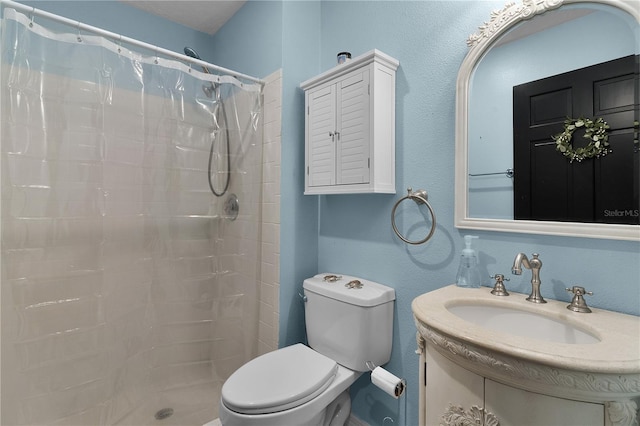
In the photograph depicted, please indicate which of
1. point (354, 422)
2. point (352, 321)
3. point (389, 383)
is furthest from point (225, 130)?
point (354, 422)

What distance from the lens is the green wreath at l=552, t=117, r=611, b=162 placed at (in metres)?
0.87

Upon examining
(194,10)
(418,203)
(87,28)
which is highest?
(194,10)

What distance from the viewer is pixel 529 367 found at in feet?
1.95

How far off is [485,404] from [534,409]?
10 centimetres

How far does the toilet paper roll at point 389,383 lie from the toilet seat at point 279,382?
0.21m

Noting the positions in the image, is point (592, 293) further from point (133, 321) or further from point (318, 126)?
point (133, 321)

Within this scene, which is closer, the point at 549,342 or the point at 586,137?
the point at 549,342

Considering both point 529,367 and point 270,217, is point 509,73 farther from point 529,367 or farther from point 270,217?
point 270,217

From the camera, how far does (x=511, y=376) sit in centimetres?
63

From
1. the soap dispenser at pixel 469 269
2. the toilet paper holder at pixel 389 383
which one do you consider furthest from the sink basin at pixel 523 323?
the toilet paper holder at pixel 389 383

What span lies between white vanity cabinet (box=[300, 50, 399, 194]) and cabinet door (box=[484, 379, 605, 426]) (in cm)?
84

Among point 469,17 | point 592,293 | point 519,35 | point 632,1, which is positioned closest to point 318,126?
point 469,17

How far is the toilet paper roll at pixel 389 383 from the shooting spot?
106cm

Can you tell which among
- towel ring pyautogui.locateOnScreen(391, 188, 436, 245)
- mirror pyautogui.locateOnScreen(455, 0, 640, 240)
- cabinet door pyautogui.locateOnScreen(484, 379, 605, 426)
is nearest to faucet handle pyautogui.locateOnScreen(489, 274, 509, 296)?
mirror pyautogui.locateOnScreen(455, 0, 640, 240)
